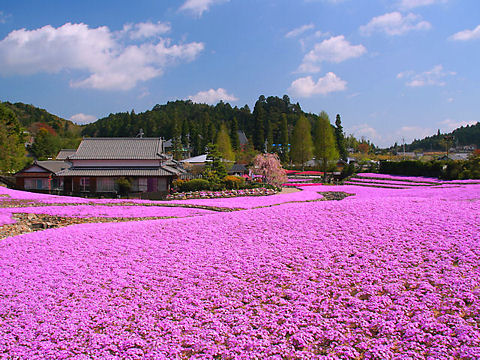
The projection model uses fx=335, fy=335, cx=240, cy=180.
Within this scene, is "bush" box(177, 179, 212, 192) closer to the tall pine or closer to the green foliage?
the green foliage

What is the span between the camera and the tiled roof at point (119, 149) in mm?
37281

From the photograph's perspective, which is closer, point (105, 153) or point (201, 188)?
point (201, 188)

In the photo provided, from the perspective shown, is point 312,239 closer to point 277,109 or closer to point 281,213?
point 281,213

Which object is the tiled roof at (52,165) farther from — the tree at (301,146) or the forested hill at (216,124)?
the tree at (301,146)

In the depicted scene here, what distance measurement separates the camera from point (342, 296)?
655 cm

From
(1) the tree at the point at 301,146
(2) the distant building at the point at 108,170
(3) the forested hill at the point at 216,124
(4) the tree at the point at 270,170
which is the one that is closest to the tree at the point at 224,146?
(3) the forested hill at the point at 216,124

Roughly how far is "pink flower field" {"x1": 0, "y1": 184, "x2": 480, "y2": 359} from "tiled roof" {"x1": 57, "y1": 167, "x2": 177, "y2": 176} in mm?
23523

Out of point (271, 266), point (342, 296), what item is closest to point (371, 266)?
point (342, 296)

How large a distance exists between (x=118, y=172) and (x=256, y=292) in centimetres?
3156

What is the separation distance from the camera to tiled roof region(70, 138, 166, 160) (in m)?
37.3

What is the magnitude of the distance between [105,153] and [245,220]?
98.5ft

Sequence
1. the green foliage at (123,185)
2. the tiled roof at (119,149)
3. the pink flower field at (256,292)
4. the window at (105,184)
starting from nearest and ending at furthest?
the pink flower field at (256,292) → the green foliage at (123,185) → the window at (105,184) → the tiled roof at (119,149)

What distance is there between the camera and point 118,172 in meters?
35.5

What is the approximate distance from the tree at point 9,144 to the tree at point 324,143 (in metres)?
53.9
